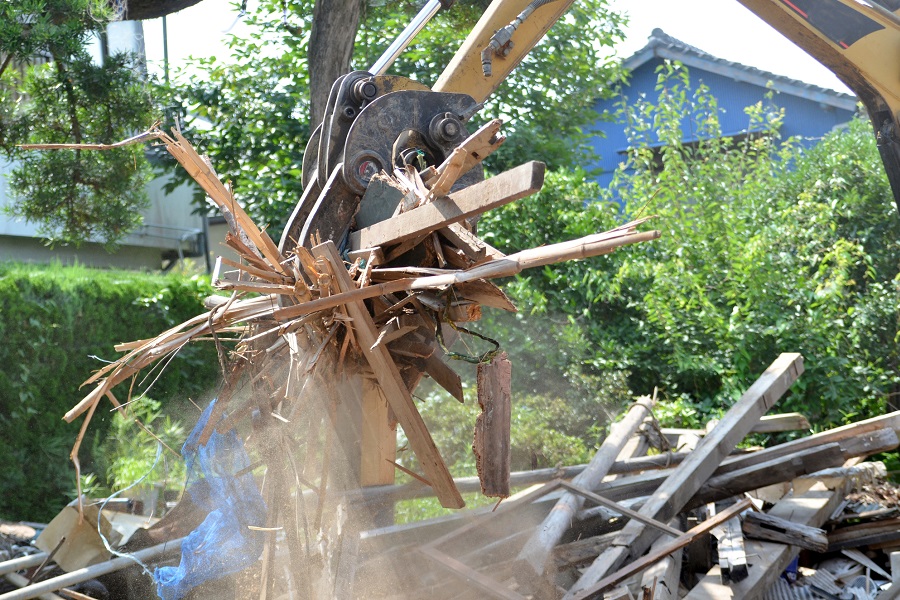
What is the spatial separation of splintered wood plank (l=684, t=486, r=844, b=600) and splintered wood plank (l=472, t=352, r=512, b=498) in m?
1.73

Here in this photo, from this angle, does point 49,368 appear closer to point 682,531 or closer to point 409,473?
point 409,473

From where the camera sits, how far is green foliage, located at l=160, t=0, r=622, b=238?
8.44m

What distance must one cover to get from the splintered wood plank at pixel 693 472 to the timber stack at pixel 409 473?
0.05ft

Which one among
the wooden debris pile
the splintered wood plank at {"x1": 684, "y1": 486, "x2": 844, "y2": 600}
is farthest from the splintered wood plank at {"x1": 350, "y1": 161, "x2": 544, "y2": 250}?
the splintered wood plank at {"x1": 684, "y1": 486, "x2": 844, "y2": 600}

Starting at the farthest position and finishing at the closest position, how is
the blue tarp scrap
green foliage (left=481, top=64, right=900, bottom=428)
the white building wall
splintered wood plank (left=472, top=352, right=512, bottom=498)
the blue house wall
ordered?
the blue house wall
the white building wall
green foliage (left=481, top=64, right=900, bottom=428)
the blue tarp scrap
splintered wood plank (left=472, top=352, right=512, bottom=498)

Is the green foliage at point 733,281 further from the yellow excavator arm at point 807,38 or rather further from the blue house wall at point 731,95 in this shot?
the blue house wall at point 731,95

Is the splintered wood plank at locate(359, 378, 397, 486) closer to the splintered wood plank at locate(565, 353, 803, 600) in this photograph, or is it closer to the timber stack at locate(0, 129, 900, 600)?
the timber stack at locate(0, 129, 900, 600)

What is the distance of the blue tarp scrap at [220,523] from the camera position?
13.1ft

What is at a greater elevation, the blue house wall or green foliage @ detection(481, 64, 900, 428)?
the blue house wall

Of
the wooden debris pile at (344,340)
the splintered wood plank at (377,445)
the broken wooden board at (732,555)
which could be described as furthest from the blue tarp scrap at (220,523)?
the broken wooden board at (732,555)

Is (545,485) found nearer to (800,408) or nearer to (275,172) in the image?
(800,408)

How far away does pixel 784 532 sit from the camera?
4793mm

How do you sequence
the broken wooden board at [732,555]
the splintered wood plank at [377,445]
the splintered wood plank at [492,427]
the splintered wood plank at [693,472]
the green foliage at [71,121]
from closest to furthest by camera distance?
1. the splintered wood plank at [492,427]
2. the splintered wood plank at [377,445]
3. the splintered wood plank at [693,472]
4. the broken wooden board at [732,555]
5. the green foliage at [71,121]

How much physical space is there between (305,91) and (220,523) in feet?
19.4
